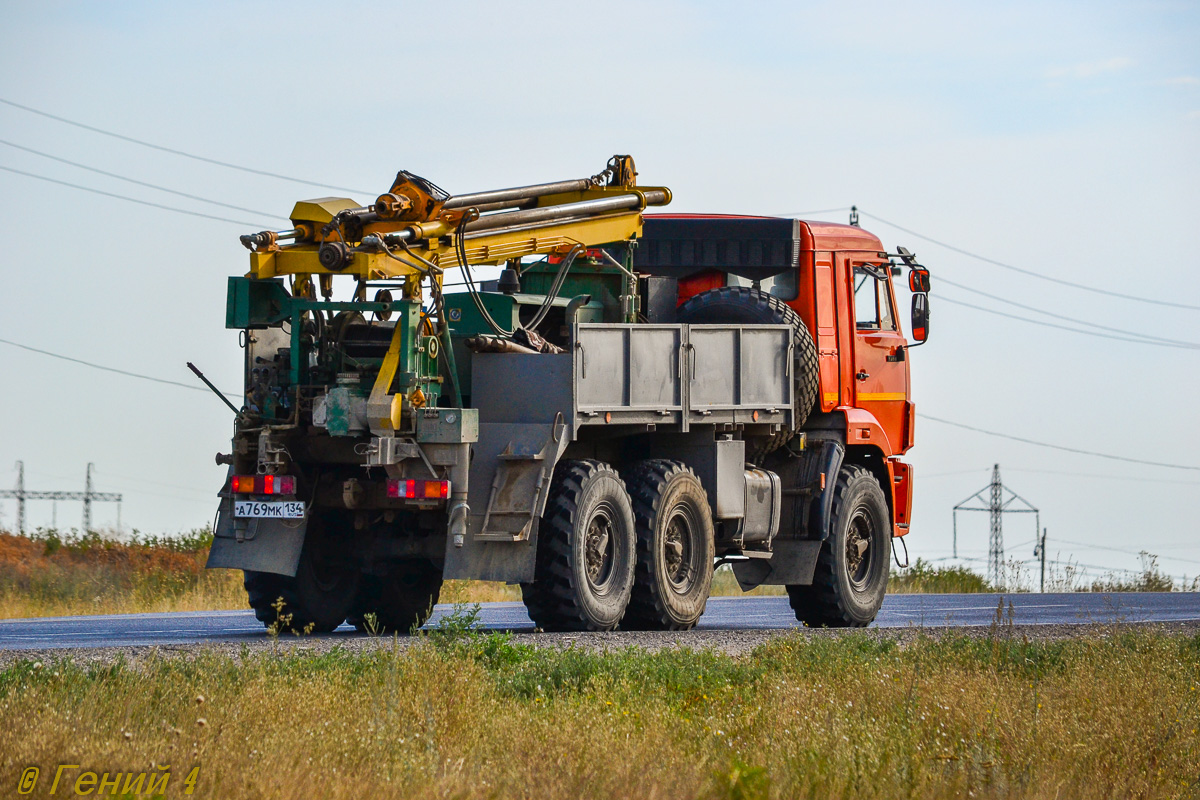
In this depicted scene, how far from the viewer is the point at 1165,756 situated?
29.6 feet

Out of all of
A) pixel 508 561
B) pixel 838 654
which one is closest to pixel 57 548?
pixel 508 561

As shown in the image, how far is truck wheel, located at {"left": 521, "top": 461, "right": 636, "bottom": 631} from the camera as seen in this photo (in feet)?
46.8

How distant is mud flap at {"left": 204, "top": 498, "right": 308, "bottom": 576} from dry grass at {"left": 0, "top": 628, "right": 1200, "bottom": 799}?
316cm

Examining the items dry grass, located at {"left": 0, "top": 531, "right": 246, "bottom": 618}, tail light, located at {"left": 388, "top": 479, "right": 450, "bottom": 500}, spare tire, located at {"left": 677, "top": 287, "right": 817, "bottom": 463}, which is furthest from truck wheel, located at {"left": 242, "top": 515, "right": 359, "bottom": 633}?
dry grass, located at {"left": 0, "top": 531, "right": 246, "bottom": 618}

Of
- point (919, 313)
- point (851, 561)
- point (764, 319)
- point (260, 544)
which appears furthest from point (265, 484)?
point (919, 313)

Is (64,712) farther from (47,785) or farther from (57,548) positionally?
(57,548)

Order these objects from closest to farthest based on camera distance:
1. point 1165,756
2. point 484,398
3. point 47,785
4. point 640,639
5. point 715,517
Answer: point 47,785, point 1165,756, point 640,639, point 484,398, point 715,517

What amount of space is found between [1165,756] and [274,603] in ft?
28.2

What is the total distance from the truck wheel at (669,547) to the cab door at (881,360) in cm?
313

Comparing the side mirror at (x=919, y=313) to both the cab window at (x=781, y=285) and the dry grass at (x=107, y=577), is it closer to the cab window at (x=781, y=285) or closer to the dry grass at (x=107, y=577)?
the cab window at (x=781, y=285)

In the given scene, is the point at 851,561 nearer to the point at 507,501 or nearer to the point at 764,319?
the point at 764,319

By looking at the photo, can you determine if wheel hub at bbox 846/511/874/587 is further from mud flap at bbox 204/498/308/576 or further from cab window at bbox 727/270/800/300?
mud flap at bbox 204/498/308/576

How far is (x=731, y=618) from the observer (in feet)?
64.4

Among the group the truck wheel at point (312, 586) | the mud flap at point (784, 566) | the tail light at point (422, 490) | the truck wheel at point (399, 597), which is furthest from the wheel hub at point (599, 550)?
the mud flap at point (784, 566)
